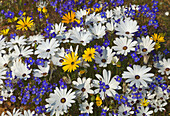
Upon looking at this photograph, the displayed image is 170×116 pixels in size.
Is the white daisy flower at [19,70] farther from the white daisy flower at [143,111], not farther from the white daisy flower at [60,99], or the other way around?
the white daisy flower at [143,111]

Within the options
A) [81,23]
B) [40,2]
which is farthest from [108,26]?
[40,2]

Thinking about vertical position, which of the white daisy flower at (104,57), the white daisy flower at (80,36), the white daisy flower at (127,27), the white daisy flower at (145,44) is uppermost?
the white daisy flower at (127,27)

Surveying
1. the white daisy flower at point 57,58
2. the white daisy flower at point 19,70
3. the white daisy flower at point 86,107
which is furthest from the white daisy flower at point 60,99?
the white daisy flower at point 19,70

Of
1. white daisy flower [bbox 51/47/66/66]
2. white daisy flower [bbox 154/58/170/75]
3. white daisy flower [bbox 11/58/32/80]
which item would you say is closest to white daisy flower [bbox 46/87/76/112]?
white daisy flower [bbox 51/47/66/66]

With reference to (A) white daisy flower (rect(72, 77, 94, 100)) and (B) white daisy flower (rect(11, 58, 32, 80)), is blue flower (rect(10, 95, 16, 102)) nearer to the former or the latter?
(B) white daisy flower (rect(11, 58, 32, 80))

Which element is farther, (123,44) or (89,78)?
(123,44)

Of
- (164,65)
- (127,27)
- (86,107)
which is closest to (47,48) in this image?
(86,107)

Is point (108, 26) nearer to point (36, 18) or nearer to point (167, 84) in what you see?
point (167, 84)

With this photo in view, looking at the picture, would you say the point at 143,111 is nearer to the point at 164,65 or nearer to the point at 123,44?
the point at 164,65

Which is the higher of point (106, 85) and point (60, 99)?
point (106, 85)

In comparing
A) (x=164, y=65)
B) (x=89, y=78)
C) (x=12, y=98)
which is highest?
(x=164, y=65)

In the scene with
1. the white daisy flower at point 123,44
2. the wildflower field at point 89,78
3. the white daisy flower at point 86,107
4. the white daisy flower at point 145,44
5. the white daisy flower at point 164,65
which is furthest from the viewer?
the white daisy flower at point 164,65
